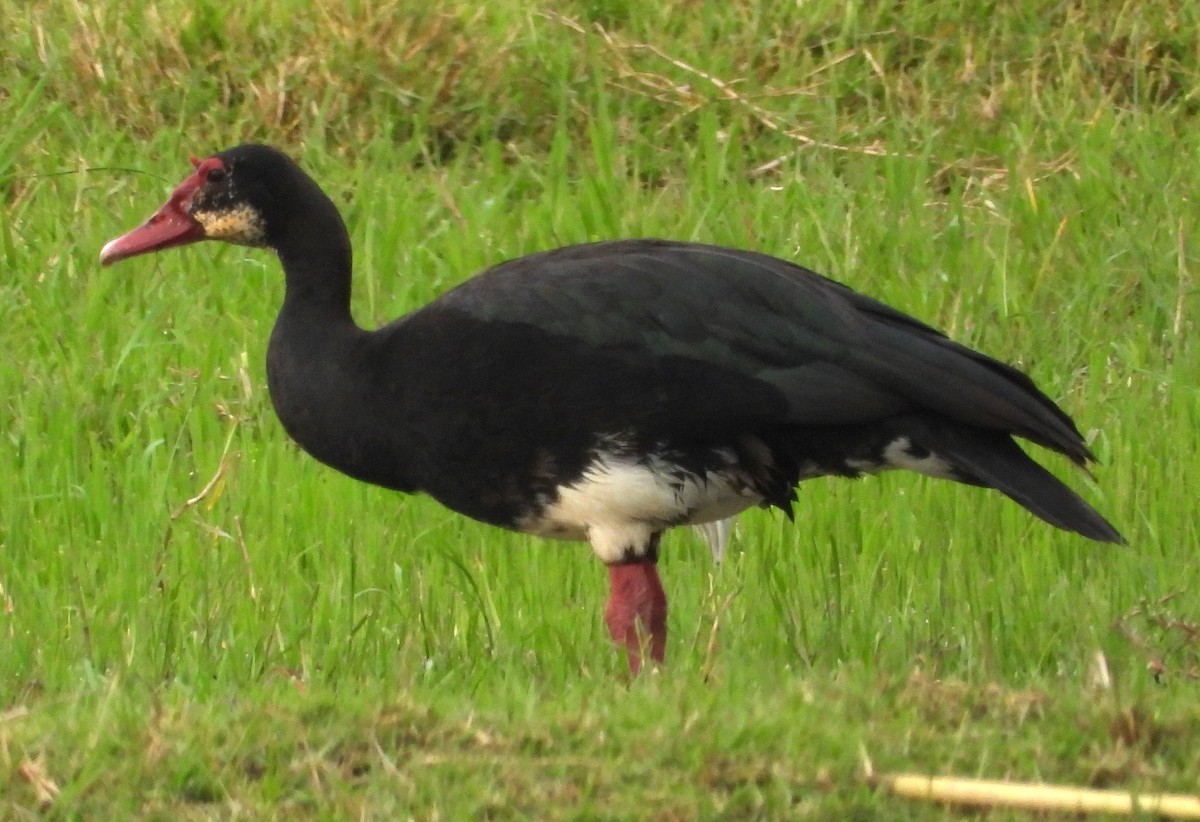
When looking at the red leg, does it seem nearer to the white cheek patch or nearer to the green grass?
the green grass

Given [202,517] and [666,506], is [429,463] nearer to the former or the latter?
[666,506]

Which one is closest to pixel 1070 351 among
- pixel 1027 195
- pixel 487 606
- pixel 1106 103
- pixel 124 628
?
pixel 1027 195

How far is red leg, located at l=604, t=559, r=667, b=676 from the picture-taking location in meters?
5.16

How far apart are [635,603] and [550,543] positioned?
92cm

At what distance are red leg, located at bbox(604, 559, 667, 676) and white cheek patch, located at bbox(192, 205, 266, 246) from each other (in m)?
1.22

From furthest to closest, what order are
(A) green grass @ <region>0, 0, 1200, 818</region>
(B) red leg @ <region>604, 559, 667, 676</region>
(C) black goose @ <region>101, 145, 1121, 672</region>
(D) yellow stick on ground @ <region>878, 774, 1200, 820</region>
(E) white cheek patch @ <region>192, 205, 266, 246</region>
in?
(E) white cheek patch @ <region>192, 205, 266, 246</region>, (B) red leg @ <region>604, 559, 667, 676</region>, (C) black goose @ <region>101, 145, 1121, 672</region>, (A) green grass @ <region>0, 0, 1200, 818</region>, (D) yellow stick on ground @ <region>878, 774, 1200, 820</region>

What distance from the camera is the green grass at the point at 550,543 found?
3.92 m

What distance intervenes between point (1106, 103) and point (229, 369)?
375cm

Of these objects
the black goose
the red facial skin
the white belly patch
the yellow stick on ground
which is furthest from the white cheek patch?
the yellow stick on ground

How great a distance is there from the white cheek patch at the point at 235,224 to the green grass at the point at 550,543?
0.59 m

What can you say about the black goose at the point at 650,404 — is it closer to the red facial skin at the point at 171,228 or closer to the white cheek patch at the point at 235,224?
the white cheek patch at the point at 235,224

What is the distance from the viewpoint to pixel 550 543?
608 centimetres

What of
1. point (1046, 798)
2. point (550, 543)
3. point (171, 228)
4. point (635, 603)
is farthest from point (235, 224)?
point (1046, 798)

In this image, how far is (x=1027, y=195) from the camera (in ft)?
26.3
